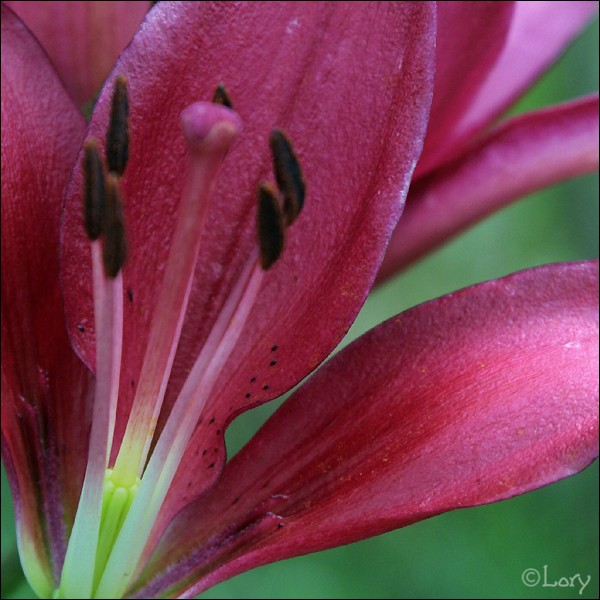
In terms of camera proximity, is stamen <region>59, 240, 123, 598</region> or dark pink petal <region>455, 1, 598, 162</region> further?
dark pink petal <region>455, 1, 598, 162</region>

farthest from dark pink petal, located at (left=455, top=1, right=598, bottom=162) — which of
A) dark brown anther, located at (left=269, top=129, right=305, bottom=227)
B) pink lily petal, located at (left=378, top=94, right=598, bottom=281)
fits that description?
dark brown anther, located at (left=269, top=129, right=305, bottom=227)

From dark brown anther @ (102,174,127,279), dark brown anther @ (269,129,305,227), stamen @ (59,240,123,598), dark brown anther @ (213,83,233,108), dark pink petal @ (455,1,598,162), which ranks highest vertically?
dark pink petal @ (455,1,598,162)

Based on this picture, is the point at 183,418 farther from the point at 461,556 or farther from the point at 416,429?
the point at 461,556

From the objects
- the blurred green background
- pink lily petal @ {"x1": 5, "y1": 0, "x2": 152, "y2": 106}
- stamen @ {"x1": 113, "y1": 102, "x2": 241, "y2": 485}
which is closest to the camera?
stamen @ {"x1": 113, "y1": 102, "x2": 241, "y2": 485}

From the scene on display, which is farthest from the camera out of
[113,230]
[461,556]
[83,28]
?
[461,556]

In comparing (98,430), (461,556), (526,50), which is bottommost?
(98,430)

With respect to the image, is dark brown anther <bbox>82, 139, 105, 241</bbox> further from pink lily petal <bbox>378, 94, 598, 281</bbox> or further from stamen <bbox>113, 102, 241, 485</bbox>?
pink lily petal <bbox>378, 94, 598, 281</bbox>

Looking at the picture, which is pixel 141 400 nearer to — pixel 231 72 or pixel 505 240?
pixel 231 72

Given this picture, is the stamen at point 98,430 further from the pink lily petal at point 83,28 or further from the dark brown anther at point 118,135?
the pink lily petal at point 83,28

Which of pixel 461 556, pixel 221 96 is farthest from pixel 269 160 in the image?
pixel 461 556
